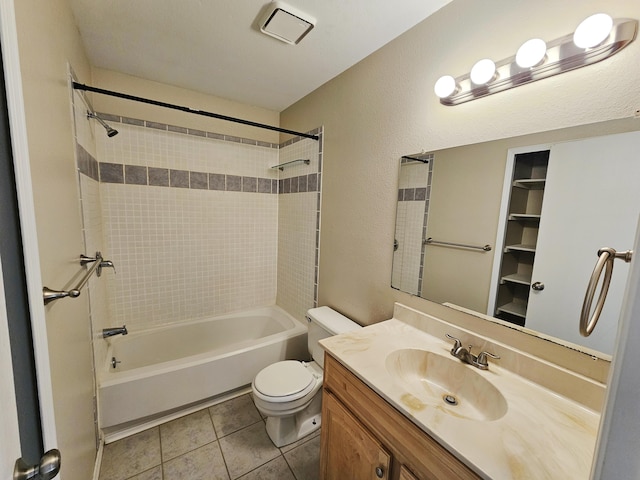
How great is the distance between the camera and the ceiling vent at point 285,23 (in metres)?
1.25

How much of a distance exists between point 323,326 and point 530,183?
135 cm

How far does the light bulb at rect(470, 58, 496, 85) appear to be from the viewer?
0.99 metres

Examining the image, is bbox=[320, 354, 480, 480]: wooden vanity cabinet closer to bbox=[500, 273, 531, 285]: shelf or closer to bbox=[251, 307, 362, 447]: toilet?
bbox=[251, 307, 362, 447]: toilet

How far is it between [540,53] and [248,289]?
2.59 metres

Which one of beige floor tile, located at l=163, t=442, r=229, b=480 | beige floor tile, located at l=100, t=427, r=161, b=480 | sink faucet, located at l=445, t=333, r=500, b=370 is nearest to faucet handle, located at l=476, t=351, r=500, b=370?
sink faucet, located at l=445, t=333, r=500, b=370

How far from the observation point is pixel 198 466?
4.83 ft

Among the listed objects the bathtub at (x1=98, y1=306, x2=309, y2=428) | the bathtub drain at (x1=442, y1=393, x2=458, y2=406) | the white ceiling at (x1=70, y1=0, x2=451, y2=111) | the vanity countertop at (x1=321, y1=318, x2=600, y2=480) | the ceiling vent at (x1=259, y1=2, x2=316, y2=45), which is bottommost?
the bathtub at (x1=98, y1=306, x2=309, y2=428)

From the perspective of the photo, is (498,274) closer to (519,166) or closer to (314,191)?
(519,166)

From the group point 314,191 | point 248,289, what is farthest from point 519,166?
point 248,289

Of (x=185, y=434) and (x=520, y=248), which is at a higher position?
(x=520, y=248)

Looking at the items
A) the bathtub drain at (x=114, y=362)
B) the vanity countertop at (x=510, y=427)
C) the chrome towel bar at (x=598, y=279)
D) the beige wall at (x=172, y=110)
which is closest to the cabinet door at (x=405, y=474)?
the vanity countertop at (x=510, y=427)

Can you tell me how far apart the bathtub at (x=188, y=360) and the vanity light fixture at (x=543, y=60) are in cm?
198

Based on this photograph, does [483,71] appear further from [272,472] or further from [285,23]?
[272,472]

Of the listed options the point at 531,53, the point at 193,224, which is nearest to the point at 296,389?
the point at 193,224
